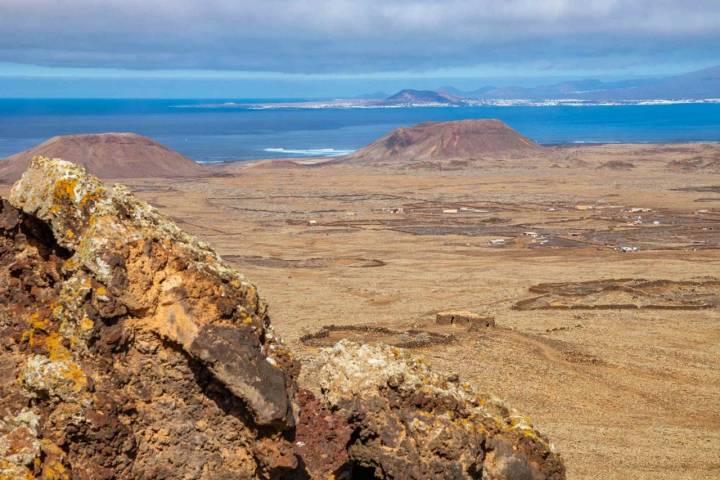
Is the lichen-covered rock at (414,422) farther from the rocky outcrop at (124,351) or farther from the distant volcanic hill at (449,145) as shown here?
the distant volcanic hill at (449,145)

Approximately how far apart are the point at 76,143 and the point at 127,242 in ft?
353

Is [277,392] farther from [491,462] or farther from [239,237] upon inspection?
[239,237]

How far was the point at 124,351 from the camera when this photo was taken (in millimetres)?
6684

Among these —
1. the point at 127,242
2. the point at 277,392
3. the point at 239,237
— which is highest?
the point at 127,242

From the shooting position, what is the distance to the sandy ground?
65.9ft

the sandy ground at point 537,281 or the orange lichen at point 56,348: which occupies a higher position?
the orange lichen at point 56,348

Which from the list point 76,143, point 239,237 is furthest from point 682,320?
point 76,143

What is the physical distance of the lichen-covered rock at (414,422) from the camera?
307 inches

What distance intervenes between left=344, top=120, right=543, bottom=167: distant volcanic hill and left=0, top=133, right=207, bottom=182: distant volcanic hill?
27.6 metres

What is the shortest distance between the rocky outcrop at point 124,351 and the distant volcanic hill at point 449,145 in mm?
113157

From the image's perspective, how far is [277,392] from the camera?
675 centimetres

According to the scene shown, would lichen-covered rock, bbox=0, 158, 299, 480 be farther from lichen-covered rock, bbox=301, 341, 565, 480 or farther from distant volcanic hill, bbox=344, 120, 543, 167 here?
distant volcanic hill, bbox=344, 120, 543, 167

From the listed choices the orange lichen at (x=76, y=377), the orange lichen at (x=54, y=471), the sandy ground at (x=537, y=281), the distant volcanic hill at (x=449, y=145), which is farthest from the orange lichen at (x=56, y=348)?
the distant volcanic hill at (x=449, y=145)

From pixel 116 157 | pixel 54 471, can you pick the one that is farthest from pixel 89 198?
pixel 116 157
